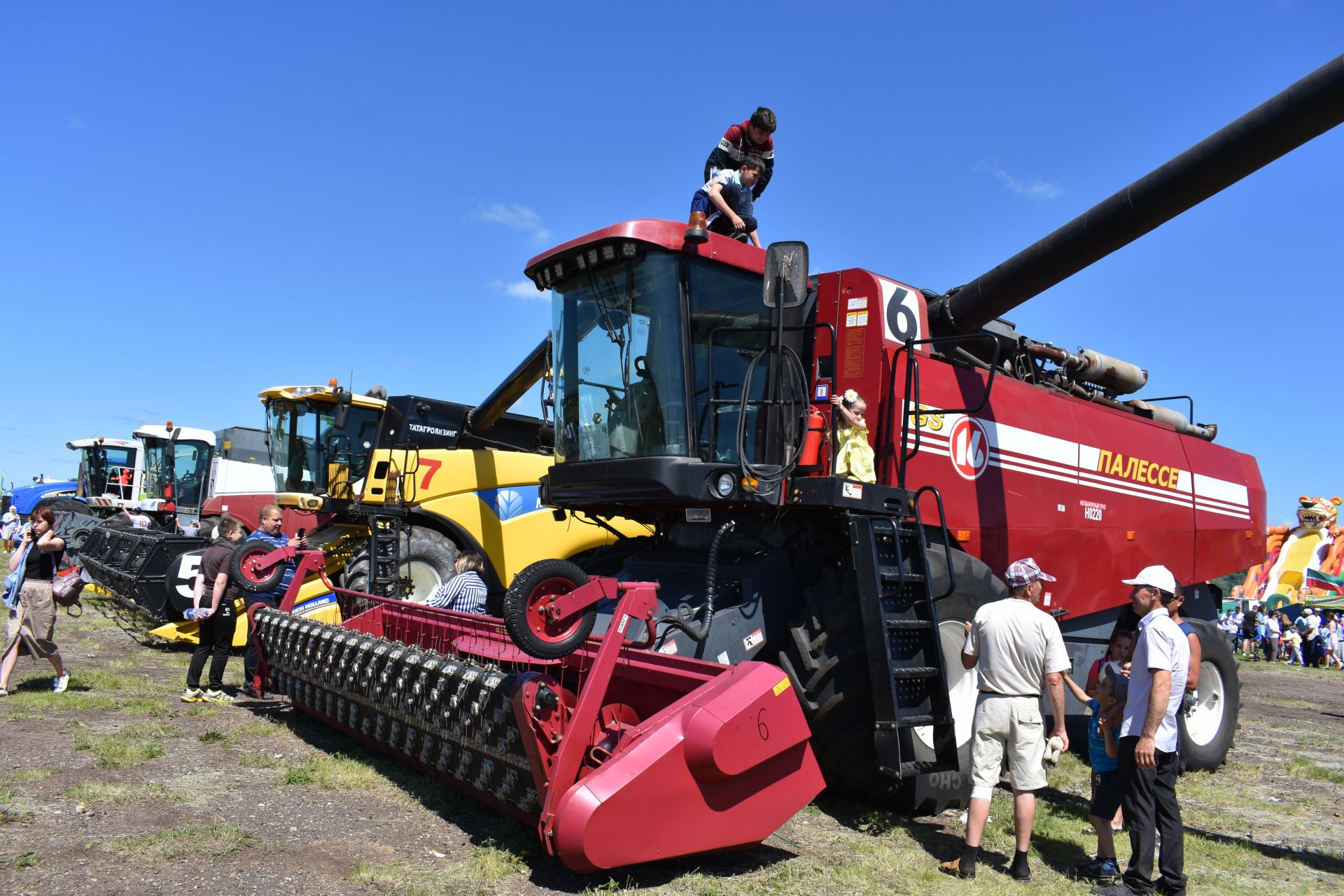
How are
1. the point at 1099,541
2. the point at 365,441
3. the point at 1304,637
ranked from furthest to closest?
the point at 1304,637 < the point at 365,441 < the point at 1099,541

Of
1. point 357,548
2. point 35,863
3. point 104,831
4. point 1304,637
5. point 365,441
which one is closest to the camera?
point 35,863

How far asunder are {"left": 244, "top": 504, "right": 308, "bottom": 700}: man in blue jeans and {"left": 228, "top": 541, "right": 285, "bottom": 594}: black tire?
7 centimetres

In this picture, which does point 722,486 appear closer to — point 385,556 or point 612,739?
point 612,739

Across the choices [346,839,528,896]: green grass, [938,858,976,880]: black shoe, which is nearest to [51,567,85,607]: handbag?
[346,839,528,896]: green grass

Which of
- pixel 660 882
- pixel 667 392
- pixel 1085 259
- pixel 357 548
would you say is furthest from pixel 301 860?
pixel 357 548

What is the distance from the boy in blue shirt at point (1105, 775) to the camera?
16.2ft

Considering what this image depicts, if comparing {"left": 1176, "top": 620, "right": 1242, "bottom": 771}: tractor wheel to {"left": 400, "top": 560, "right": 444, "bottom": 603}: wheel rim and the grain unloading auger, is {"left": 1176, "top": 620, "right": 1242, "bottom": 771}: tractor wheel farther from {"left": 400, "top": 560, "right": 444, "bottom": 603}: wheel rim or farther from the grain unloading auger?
{"left": 400, "top": 560, "right": 444, "bottom": 603}: wheel rim

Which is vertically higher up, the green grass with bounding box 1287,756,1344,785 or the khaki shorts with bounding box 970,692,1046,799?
the khaki shorts with bounding box 970,692,1046,799

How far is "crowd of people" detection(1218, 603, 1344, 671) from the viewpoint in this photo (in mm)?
22078

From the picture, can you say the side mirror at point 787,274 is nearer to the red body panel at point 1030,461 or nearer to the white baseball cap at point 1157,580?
the red body panel at point 1030,461

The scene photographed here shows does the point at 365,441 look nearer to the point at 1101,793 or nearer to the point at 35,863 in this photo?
the point at 35,863

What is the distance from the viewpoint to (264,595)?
813 centimetres

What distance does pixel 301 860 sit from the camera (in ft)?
14.6

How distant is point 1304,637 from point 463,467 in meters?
20.5
